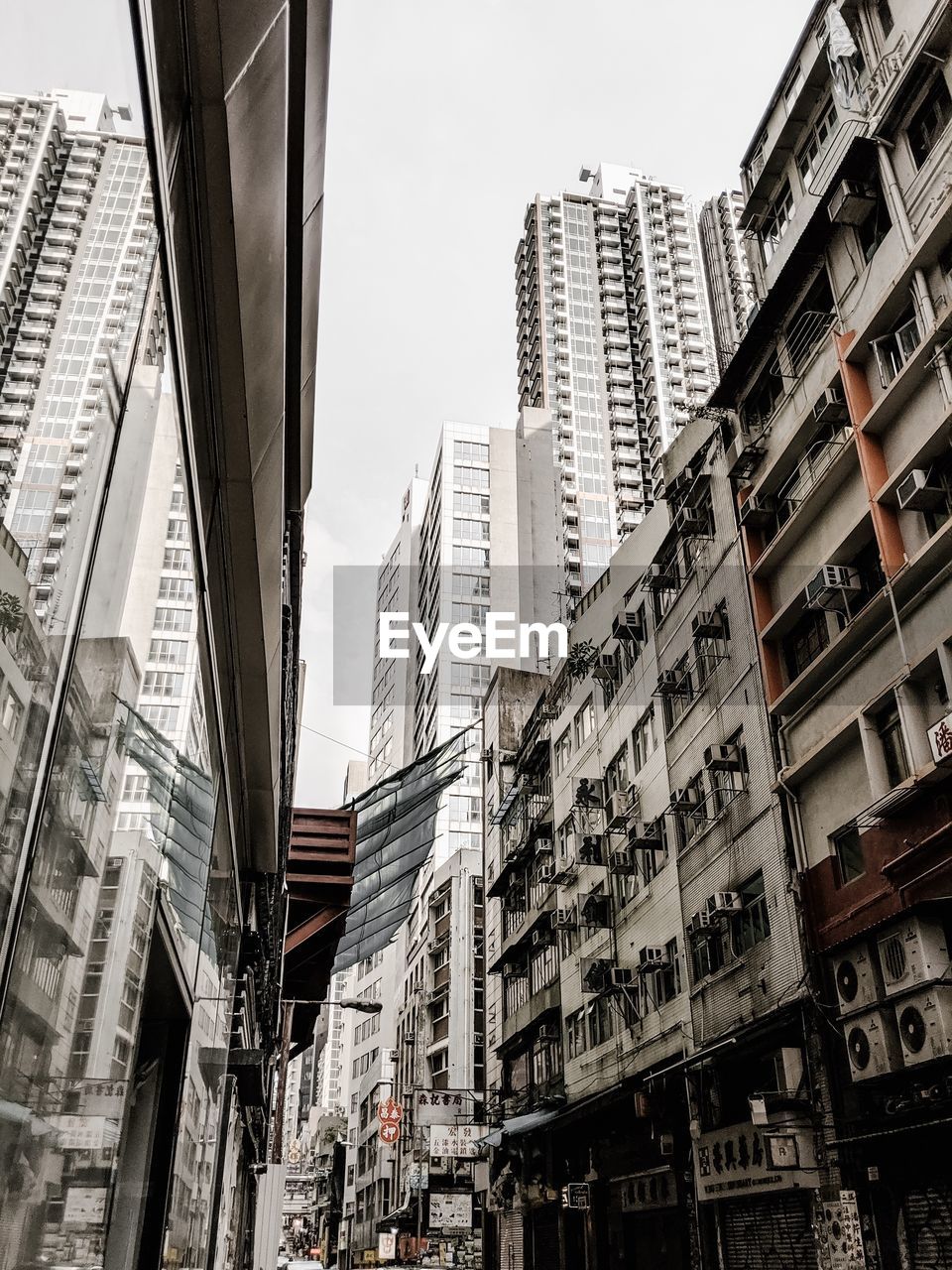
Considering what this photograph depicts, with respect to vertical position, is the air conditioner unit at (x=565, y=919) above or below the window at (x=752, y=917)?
above

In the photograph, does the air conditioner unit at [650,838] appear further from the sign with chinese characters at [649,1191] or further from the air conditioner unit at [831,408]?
the air conditioner unit at [831,408]

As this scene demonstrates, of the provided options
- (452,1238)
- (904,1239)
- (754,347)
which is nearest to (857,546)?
(754,347)

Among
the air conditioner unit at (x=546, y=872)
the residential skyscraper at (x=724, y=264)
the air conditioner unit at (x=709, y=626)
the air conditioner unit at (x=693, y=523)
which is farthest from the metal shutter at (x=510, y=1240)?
the residential skyscraper at (x=724, y=264)

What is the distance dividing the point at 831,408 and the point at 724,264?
7542 cm

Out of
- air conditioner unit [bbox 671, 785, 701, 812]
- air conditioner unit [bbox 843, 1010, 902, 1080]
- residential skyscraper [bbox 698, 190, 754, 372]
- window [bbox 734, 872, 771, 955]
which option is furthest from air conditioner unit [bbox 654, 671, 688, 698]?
residential skyscraper [bbox 698, 190, 754, 372]

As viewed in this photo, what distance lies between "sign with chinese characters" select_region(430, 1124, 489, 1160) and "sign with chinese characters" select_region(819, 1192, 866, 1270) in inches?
711

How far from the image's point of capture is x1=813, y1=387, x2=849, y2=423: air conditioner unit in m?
Result: 14.6

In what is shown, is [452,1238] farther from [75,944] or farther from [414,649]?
[75,944]

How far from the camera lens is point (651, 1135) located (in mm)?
18484

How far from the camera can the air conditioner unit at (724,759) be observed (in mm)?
16781

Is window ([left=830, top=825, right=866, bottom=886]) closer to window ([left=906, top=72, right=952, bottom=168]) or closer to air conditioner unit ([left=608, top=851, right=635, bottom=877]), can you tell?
air conditioner unit ([left=608, top=851, right=635, bottom=877])

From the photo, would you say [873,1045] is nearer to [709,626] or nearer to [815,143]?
[709,626]

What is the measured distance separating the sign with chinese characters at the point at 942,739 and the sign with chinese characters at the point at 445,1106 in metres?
17.6

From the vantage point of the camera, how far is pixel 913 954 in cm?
1129
